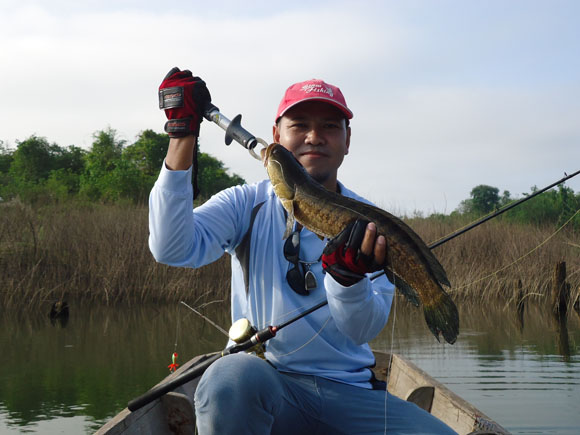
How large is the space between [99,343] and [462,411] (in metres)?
7.84

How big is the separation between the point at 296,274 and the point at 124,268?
10223 mm

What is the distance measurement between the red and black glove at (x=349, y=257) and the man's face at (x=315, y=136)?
820 mm

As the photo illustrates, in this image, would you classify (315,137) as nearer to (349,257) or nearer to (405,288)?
(349,257)

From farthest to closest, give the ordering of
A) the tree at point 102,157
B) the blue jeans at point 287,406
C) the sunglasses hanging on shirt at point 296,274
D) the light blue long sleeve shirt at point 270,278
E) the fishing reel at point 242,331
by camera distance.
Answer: the tree at point 102,157 < the sunglasses hanging on shirt at point 296,274 < the fishing reel at point 242,331 < the light blue long sleeve shirt at point 270,278 < the blue jeans at point 287,406

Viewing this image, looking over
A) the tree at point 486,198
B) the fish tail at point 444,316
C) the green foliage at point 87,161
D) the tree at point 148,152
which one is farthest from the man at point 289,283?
the tree at point 486,198

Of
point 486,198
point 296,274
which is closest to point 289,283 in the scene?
point 296,274

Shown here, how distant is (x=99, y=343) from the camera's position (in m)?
10.5

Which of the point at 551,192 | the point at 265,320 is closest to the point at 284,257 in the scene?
the point at 265,320

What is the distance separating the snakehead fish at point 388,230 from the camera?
2455 mm

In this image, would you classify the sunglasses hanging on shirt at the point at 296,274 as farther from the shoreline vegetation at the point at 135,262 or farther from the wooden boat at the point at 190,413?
the shoreline vegetation at the point at 135,262

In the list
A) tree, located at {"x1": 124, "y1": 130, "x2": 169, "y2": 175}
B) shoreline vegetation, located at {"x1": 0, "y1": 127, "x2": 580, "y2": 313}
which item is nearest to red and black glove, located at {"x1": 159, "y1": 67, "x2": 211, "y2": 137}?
shoreline vegetation, located at {"x1": 0, "y1": 127, "x2": 580, "y2": 313}

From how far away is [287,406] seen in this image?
2.98 meters

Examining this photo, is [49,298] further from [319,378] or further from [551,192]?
[551,192]

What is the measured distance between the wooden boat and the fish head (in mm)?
1436
